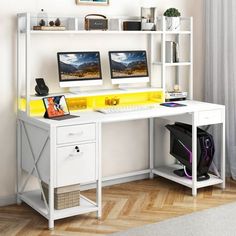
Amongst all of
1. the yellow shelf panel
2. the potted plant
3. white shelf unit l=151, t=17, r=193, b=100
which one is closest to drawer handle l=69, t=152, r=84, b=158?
the yellow shelf panel

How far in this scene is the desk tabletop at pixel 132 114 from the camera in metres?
3.69

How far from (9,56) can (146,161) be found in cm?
167

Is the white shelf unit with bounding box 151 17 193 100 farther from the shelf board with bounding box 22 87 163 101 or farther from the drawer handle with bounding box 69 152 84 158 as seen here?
the drawer handle with bounding box 69 152 84 158

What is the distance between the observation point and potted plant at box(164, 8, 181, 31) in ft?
15.0

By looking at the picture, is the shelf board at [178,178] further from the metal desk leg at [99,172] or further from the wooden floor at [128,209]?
the metal desk leg at [99,172]

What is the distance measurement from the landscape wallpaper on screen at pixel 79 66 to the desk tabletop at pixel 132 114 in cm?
32

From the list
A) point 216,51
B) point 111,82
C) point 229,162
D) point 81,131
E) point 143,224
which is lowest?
point 143,224

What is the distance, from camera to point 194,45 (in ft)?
16.4

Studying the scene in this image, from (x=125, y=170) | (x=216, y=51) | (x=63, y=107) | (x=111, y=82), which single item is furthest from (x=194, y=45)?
(x=63, y=107)

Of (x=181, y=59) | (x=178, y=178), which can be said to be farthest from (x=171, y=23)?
(x=178, y=178)

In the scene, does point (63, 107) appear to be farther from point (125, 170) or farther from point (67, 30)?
point (125, 170)

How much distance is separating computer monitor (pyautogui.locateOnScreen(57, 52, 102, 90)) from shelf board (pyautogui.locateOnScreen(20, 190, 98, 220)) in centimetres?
91

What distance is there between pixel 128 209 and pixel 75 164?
0.64 meters

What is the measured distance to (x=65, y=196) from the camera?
12.3 feet
